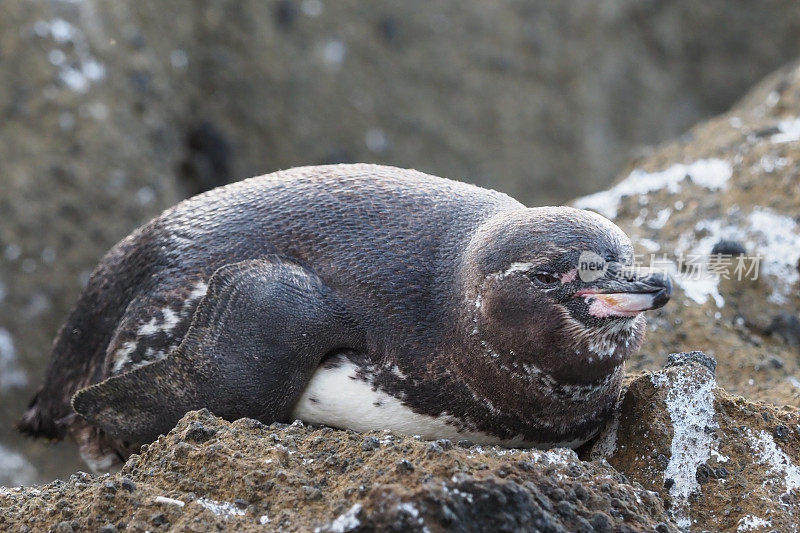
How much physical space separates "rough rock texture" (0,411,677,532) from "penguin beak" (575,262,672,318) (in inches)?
23.0

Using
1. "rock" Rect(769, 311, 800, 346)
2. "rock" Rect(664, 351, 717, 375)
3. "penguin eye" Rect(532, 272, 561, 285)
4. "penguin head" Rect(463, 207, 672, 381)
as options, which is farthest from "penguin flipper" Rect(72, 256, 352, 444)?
"rock" Rect(769, 311, 800, 346)

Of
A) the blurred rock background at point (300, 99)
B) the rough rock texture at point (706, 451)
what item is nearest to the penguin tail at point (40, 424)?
the blurred rock background at point (300, 99)

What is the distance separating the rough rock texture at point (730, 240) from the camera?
5211 millimetres

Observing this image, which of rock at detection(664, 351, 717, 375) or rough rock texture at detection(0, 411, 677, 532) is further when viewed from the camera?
rock at detection(664, 351, 717, 375)

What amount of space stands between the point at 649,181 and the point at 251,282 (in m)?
3.68

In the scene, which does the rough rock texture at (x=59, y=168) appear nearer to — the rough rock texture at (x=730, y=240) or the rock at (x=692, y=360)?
the rough rock texture at (x=730, y=240)

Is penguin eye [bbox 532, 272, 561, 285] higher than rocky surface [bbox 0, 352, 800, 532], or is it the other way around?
penguin eye [bbox 532, 272, 561, 285]

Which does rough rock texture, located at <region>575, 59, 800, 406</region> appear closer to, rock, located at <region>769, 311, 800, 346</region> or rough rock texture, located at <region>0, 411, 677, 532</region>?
rock, located at <region>769, 311, 800, 346</region>

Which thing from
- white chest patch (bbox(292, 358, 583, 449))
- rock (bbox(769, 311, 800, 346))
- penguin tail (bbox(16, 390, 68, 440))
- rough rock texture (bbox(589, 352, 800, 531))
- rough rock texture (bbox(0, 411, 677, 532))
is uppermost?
rock (bbox(769, 311, 800, 346))

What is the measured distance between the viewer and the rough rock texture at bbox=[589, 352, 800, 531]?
3.65 metres

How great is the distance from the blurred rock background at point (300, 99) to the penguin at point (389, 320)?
3.81 metres

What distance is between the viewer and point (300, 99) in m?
10.0

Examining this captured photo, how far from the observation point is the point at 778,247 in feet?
19.2

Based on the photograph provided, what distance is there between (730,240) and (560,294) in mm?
2417
